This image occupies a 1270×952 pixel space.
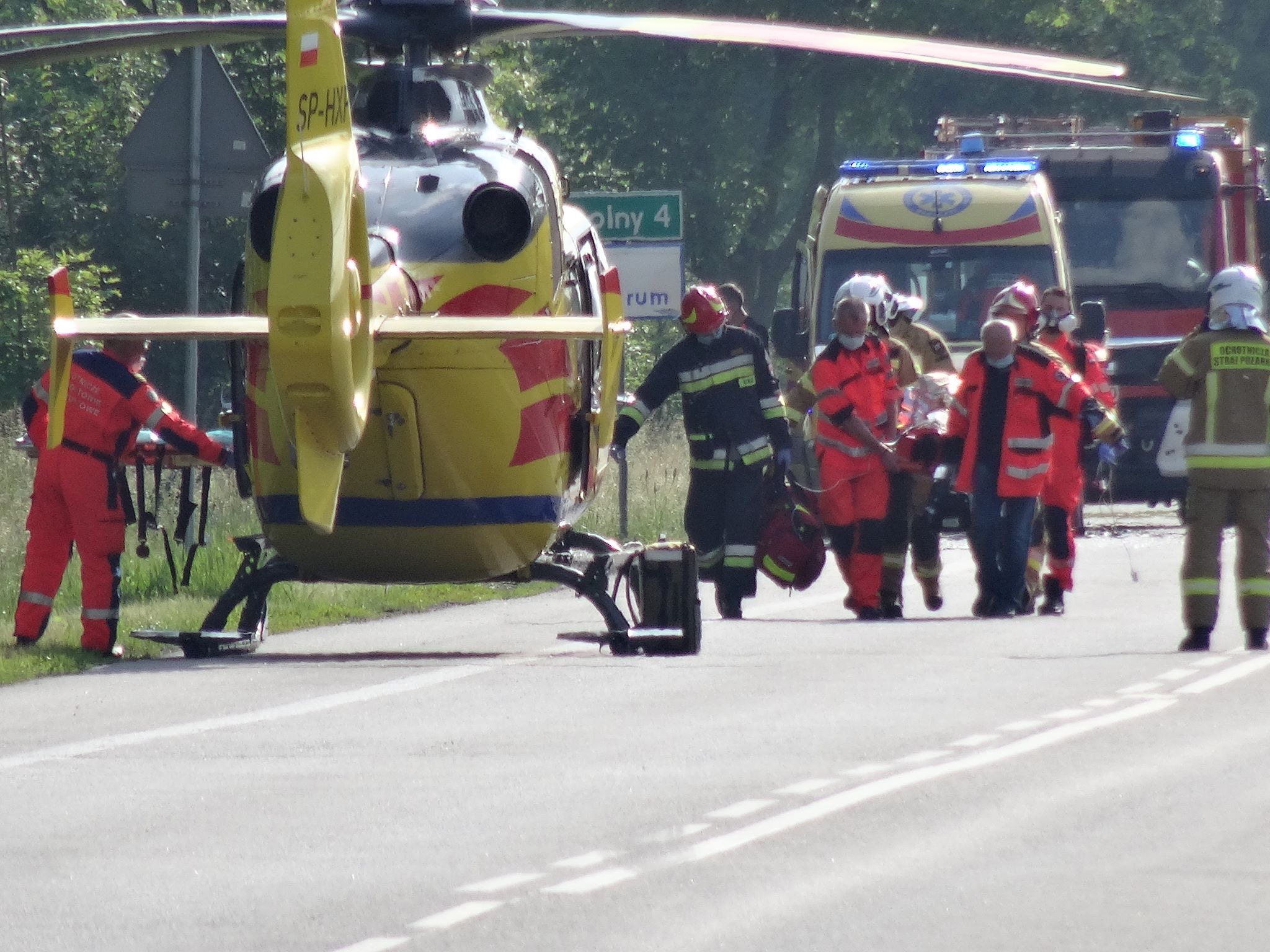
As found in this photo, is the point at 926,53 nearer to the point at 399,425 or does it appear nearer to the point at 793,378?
the point at 399,425

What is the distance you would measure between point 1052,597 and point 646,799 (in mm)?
7661

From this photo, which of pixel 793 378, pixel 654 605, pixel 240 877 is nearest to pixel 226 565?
pixel 654 605

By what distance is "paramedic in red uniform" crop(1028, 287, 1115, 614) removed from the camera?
1584 centimetres

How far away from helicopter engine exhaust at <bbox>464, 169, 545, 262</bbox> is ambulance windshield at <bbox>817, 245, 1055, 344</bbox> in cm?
1071

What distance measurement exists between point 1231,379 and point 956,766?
5348mm

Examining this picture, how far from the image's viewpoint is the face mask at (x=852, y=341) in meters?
15.9

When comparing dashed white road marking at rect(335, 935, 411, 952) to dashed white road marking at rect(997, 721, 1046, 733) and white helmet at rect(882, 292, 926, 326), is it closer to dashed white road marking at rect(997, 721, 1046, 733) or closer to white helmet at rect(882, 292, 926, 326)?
dashed white road marking at rect(997, 721, 1046, 733)

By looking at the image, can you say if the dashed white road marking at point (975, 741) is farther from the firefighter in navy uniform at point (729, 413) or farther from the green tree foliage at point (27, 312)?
the green tree foliage at point (27, 312)

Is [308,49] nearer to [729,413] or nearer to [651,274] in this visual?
[729,413]

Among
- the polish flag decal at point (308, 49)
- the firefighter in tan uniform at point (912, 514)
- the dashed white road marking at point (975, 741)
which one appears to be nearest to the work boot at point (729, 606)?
the firefighter in tan uniform at point (912, 514)

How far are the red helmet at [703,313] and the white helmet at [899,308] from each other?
1593 millimetres

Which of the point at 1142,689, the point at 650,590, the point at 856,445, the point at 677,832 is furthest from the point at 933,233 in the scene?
the point at 677,832

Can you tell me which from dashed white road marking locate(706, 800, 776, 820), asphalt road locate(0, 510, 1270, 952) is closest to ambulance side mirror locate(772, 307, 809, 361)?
asphalt road locate(0, 510, 1270, 952)

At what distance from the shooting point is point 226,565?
1719cm
